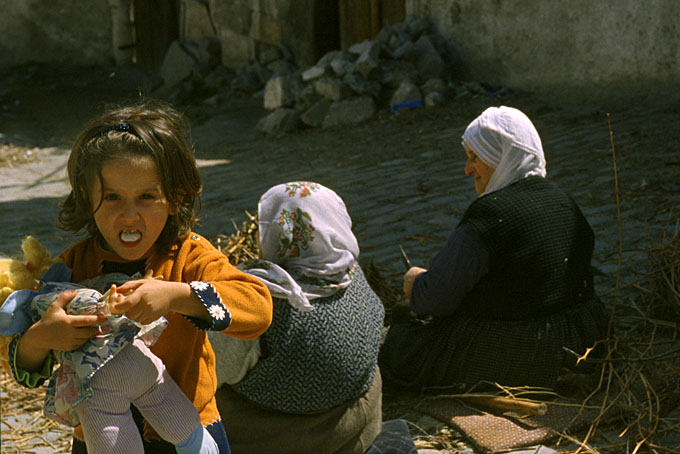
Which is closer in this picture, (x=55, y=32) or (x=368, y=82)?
(x=368, y=82)

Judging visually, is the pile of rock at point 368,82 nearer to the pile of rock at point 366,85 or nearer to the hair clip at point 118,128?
the pile of rock at point 366,85

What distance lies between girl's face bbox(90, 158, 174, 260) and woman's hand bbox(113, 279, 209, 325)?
19cm

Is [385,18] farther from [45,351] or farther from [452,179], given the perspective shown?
[45,351]

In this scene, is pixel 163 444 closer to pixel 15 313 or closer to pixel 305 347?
pixel 15 313

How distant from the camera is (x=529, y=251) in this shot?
3330mm

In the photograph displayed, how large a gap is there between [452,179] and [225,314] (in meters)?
5.52

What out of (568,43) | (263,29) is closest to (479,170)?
(568,43)

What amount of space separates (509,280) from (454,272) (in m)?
0.23

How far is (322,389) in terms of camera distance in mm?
2986

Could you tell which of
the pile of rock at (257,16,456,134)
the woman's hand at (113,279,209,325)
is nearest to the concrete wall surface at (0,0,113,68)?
the pile of rock at (257,16,456,134)

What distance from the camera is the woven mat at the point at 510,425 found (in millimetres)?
3133

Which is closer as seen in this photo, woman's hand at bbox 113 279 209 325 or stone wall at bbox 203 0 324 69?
woman's hand at bbox 113 279 209 325

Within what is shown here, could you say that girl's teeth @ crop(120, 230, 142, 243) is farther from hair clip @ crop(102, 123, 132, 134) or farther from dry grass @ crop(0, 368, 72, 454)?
dry grass @ crop(0, 368, 72, 454)

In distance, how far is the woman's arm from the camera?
334 centimetres
